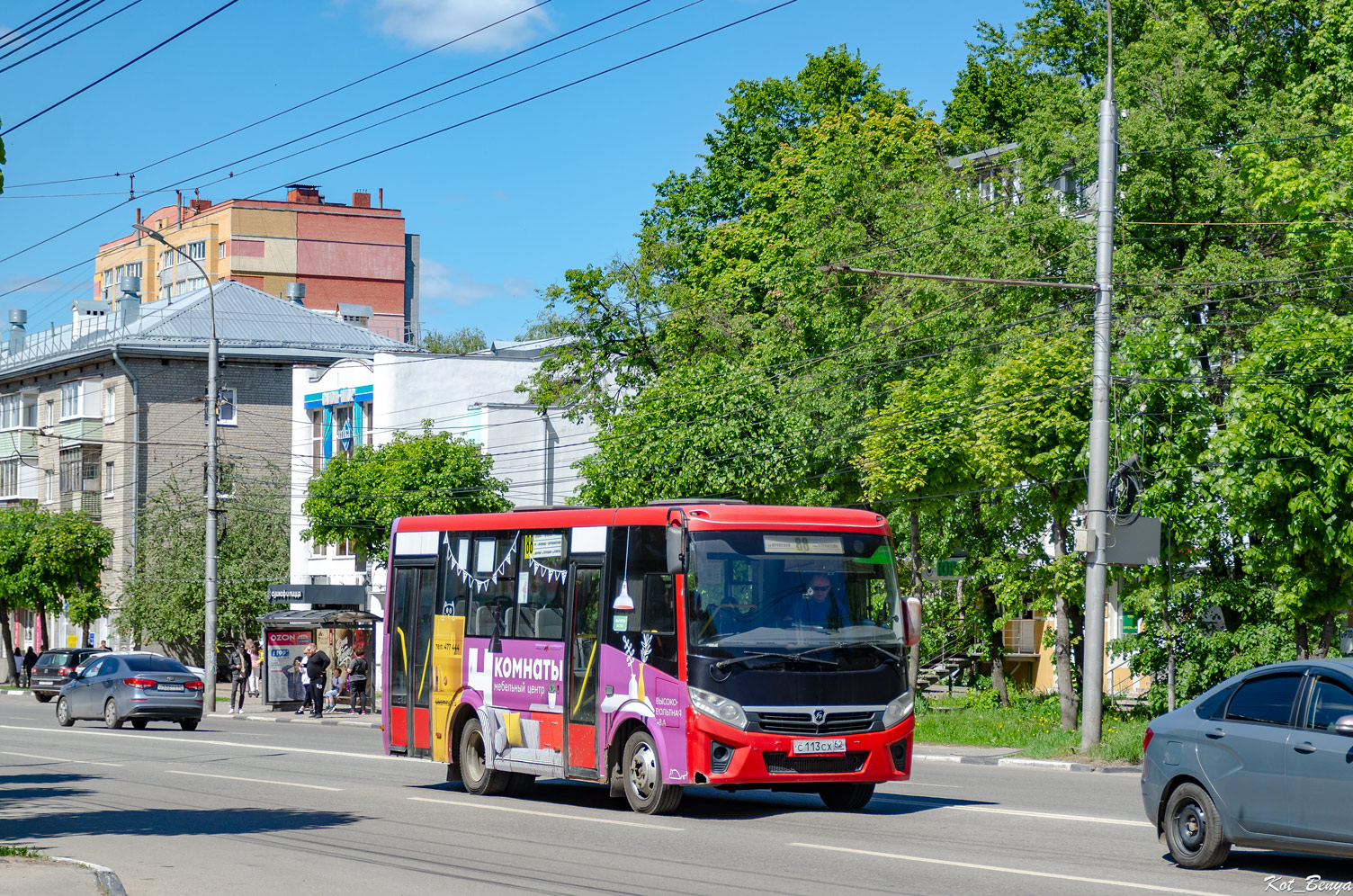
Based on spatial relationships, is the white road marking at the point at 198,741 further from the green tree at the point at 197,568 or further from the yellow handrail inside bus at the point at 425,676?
the green tree at the point at 197,568

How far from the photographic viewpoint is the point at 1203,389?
2766 centimetres

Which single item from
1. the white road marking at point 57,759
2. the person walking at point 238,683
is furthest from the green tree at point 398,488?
the white road marking at point 57,759

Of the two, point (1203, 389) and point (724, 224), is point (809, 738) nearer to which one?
point (1203, 389)

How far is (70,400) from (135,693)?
4095cm

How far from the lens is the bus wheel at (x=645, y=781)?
49.2ft

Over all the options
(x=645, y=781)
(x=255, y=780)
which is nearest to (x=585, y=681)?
(x=645, y=781)

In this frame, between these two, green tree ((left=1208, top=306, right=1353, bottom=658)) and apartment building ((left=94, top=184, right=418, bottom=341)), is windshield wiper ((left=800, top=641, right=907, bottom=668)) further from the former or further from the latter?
apartment building ((left=94, top=184, right=418, bottom=341))

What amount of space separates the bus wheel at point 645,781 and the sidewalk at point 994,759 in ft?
29.8

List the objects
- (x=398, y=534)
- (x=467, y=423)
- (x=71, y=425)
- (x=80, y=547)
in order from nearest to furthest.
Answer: (x=398, y=534), (x=467, y=423), (x=80, y=547), (x=71, y=425)

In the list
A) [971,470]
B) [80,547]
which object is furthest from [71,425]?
[971,470]

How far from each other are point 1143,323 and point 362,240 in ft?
260

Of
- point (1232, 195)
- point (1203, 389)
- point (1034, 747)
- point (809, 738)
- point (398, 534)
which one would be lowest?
point (1034, 747)

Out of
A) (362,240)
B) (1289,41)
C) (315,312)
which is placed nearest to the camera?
(1289,41)

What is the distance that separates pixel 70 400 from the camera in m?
71.1
